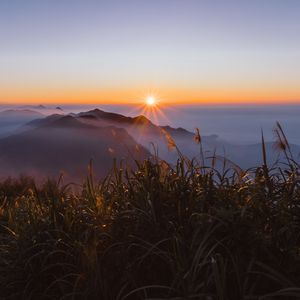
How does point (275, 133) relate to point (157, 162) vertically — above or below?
above

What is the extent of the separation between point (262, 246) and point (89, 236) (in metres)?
1.90

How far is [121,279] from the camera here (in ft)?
13.9

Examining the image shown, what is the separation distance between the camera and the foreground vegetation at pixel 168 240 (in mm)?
3781

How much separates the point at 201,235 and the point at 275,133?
4.99 feet

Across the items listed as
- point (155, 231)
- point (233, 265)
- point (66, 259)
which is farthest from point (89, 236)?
point (233, 265)

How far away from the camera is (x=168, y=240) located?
444 centimetres

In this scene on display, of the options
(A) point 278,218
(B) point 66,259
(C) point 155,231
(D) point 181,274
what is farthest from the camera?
(B) point 66,259

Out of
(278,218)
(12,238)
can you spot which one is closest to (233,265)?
(278,218)

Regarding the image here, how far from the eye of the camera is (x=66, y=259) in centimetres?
486

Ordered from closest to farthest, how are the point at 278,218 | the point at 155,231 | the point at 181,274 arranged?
the point at 181,274
the point at 278,218
the point at 155,231

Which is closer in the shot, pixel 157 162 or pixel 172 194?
pixel 172 194

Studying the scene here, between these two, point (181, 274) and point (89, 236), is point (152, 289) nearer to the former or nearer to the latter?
point (181, 274)

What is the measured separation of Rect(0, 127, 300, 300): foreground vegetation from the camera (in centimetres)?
378

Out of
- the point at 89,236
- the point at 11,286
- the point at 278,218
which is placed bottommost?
the point at 11,286
